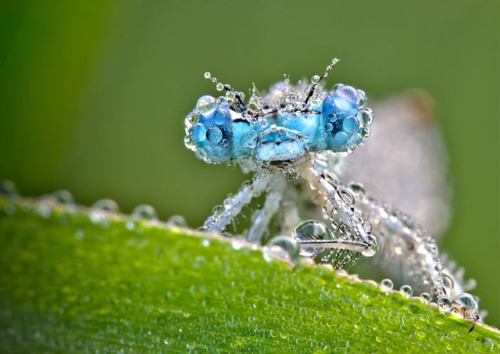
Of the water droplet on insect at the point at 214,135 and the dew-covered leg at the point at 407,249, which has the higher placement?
the water droplet on insect at the point at 214,135

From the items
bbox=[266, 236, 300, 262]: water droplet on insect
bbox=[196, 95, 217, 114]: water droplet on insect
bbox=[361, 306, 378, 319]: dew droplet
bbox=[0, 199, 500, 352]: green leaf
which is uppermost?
bbox=[196, 95, 217, 114]: water droplet on insect

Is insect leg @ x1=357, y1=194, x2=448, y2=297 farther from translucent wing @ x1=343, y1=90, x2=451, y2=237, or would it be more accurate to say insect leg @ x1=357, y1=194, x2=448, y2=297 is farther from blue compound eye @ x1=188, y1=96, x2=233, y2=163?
translucent wing @ x1=343, y1=90, x2=451, y2=237

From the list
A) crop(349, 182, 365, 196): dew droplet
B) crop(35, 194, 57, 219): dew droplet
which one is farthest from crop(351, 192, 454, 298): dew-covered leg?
crop(35, 194, 57, 219): dew droplet

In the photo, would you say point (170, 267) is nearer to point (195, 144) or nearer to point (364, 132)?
point (195, 144)

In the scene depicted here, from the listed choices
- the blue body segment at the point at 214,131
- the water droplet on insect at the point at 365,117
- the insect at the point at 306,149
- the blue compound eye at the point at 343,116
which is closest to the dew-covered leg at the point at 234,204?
the insect at the point at 306,149

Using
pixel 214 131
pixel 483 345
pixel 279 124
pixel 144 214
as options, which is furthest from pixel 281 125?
pixel 483 345

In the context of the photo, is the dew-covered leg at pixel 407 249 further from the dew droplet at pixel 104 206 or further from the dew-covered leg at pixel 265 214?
the dew droplet at pixel 104 206

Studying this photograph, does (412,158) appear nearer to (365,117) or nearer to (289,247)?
(365,117)
